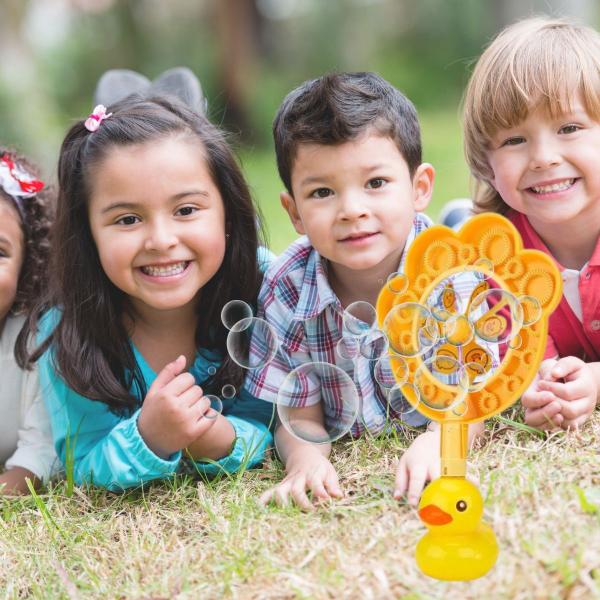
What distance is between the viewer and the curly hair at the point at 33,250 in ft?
8.70

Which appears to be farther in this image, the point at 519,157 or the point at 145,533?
the point at 519,157

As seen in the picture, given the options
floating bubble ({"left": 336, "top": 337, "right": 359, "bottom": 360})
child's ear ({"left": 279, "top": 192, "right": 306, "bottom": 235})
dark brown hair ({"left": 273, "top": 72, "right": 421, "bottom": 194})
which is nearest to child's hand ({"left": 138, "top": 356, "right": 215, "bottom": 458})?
floating bubble ({"left": 336, "top": 337, "right": 359, "bottom": 360})

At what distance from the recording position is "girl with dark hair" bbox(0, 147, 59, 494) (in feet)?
8.26

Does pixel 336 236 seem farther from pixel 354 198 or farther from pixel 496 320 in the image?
pixel 496 320

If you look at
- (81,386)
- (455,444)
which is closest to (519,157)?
(455,444)

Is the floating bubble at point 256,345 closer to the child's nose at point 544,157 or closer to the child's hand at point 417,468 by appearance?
the child's hand at point 417,468

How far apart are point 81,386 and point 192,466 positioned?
35 centimetres

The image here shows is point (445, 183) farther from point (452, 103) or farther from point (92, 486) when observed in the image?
point (92, 486)

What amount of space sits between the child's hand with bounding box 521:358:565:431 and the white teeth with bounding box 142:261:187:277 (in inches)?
35.2

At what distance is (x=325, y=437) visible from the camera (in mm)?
2062

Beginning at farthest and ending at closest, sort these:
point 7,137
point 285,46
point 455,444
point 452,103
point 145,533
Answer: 1. point 285,46
2. point 452,103
3. point 7,137
4. point 145,533
5. point 455,444

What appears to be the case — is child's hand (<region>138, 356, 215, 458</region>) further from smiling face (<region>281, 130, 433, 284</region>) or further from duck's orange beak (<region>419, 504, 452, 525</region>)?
duck's orange beak (<region>419, 504, 452, 525</region>)

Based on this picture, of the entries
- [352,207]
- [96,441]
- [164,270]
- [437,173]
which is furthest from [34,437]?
[437,173]

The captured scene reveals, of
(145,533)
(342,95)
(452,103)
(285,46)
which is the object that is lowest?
(145,533)
